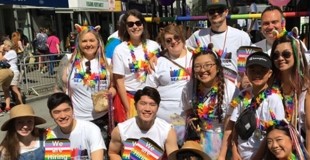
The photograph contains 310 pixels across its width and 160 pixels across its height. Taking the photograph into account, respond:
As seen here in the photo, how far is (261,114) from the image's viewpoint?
268 cm

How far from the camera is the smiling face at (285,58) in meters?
2.66

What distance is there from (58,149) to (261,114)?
1.58 metres

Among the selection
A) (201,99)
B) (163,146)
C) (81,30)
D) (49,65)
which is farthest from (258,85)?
(49,65)

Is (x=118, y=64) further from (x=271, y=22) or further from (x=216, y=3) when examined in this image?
(x=271, y=22)

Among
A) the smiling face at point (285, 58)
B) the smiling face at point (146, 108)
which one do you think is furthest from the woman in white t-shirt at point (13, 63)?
the smiling face at point (285, 58)

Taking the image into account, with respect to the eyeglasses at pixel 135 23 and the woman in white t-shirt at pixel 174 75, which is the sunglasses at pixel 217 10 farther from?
the eyeglasses at pixel 135 23

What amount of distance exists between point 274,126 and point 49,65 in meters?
7.77

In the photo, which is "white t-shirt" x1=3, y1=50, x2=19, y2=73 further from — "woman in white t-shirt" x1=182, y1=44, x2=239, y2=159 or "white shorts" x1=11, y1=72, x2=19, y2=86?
"woman in white t-shirt" x1=182, y1=44, x2=239, y2=159

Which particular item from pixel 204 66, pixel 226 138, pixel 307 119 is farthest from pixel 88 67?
pixel 307 119

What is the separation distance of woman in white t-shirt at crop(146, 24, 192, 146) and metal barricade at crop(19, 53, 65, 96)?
6.41m

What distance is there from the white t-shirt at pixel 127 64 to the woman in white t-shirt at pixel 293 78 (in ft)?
4.44

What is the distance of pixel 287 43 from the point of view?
268 cm

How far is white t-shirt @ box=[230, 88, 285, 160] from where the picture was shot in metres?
2.63

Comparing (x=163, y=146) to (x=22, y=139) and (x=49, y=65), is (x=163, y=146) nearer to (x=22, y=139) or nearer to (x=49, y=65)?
(x=22, y=139)
